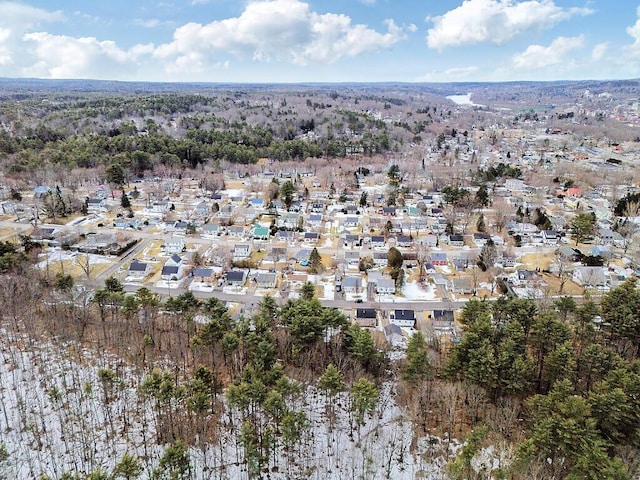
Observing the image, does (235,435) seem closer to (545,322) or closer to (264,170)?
(545,322)

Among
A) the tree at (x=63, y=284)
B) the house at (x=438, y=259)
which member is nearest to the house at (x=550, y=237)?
the house at (x=438, y=259)

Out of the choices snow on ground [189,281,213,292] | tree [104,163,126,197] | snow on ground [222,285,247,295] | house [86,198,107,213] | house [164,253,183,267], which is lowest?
snow on ground [222,285,247,295]

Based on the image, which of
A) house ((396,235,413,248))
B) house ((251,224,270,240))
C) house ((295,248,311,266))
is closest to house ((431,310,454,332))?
house ((295,248,311,266))

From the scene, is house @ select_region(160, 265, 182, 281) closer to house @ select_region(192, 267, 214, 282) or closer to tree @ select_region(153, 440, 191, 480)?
house @ select_region(192, 267, 214, 282)

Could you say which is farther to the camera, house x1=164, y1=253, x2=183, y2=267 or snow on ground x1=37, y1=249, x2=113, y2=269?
snow on ground x1=37, y1=249, x2=113, y2=269

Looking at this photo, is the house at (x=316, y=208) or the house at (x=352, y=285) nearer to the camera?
the house at (x=352, y=285)

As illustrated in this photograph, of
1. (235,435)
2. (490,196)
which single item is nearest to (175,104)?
(490,196)

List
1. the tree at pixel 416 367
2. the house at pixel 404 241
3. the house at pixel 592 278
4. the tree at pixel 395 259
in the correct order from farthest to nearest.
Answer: the house at pixel 404 241 < the tree at pixel 395 259 < the house at pixel 592 278 < the tree at pixel 416 367

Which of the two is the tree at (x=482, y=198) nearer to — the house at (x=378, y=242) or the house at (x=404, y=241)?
the house at (x=404, y=241)
